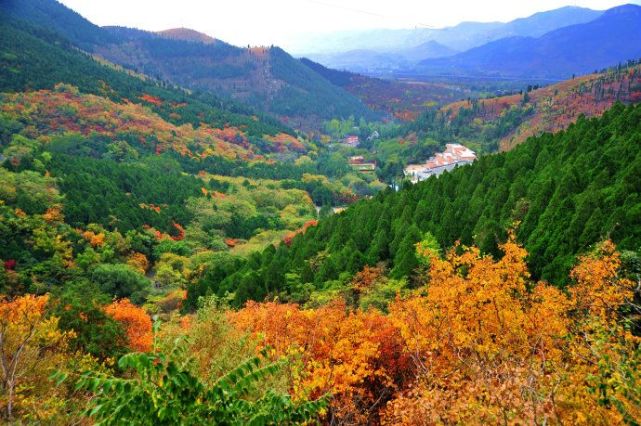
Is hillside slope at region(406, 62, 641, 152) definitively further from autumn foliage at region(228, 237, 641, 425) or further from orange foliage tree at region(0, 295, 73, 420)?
orange foliage tree at region(0, 295, 73, 420)

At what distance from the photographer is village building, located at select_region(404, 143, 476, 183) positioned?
136375 millimetres

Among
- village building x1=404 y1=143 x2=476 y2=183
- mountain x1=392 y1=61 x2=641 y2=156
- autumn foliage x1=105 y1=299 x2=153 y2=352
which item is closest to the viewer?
autumn foliage x1=105 y1=299 x2=153 y2=352

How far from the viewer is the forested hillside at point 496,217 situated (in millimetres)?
28141

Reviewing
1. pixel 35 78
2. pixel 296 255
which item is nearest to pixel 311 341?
pixel 296 255

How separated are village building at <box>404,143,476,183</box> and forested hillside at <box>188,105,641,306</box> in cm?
8395

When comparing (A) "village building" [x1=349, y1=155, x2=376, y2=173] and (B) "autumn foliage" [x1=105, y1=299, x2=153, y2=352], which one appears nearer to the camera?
(B) "autumn foliage" [x1=105, y1=299, x2=153, y2=352]

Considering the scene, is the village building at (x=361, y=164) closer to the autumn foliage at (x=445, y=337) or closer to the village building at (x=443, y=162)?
the village building at (x=443, y=162)

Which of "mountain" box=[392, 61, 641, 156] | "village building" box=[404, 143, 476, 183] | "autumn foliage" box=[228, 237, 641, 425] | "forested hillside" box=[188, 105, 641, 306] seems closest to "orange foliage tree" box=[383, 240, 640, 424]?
"autumn foliage" box=[228, 237, 641, 425]

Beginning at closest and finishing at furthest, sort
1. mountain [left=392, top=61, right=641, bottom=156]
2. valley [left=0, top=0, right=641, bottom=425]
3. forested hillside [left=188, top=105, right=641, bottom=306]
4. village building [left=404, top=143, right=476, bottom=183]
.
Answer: valley [left=0, top=0, right=641, bottom=425], forested hillside [left=188, top=105, right=641, bottom=306], village building [left=404, top=143, right=476, bottom=183], mountain [left=392, top=61, right=641, bottom=156]

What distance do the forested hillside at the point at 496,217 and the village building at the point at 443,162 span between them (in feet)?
275

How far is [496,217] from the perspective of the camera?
123ft

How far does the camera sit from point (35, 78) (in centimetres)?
14912

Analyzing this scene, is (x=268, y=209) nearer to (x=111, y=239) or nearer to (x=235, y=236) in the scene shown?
(x=235, y=236)

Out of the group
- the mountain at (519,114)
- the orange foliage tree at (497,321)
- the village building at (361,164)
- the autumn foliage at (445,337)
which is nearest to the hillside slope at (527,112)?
the mountain at (519,114)
